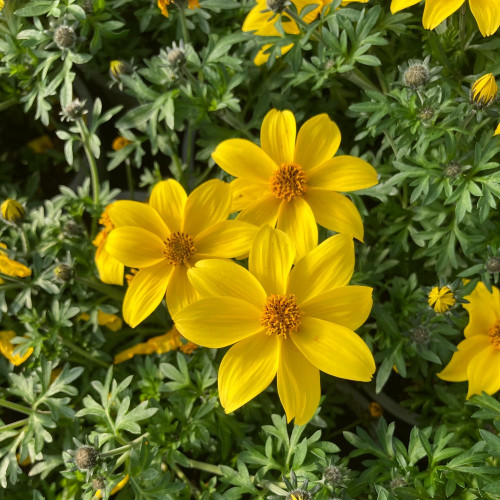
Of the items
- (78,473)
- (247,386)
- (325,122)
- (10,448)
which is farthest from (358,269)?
(10,448)

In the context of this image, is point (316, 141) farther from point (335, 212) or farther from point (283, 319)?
point (283, 319)

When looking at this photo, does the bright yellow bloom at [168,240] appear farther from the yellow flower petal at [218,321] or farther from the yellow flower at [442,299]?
the yellow flower at [442,299]

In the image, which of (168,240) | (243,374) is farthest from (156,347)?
(243,374)

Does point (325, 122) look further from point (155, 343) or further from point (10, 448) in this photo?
point (10, 448)

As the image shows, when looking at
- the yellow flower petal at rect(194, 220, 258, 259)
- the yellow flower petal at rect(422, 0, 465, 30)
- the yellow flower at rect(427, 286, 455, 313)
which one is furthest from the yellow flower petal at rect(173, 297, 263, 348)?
the yellow flower petal at rect(422, 0, 465, 30)

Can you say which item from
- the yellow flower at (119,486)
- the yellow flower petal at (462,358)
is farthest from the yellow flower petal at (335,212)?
the yellow flower at (119,486)

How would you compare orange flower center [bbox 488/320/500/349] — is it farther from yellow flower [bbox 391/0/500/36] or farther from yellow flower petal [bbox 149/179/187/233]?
yellow flower petal [bbox 149/179/187/233]
